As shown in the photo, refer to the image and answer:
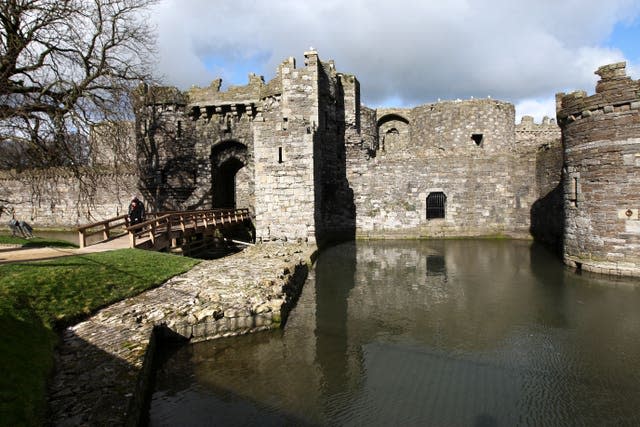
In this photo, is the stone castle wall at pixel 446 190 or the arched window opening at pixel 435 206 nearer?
the stone castle wall at pixel 446 190

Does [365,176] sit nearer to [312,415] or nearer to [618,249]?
[618,249]

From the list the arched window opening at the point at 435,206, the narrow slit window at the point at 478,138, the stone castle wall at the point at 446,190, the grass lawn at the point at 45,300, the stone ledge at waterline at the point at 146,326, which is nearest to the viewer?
the grass lawn at the point at 45,300

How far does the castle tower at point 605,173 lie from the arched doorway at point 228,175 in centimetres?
1282

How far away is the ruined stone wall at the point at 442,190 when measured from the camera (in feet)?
59.8

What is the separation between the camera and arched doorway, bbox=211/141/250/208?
18.9 meters

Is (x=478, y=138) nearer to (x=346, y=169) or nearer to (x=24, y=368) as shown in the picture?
(x=346, y=169)

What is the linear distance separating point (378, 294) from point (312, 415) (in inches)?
203

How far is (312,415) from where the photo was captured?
452 cm

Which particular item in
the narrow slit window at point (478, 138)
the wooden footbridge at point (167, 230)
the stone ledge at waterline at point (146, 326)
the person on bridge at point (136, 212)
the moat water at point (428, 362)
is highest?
the narrow slit window at point (478, 138)

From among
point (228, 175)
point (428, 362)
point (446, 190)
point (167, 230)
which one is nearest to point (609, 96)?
point (428, 362)

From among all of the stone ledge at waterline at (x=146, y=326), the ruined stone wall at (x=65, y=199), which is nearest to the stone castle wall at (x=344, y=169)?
the ruined stone wall at (x=65, y=199)

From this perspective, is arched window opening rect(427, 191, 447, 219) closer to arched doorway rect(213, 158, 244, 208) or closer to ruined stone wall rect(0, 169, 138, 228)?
arched doorway rect(213, 158, 244, 208)

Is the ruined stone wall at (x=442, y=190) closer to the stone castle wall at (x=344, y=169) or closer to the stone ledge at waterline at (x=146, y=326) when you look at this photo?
the stone castle wall at (x=344, y=169)

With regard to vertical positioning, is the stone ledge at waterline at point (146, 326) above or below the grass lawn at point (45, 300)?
below
